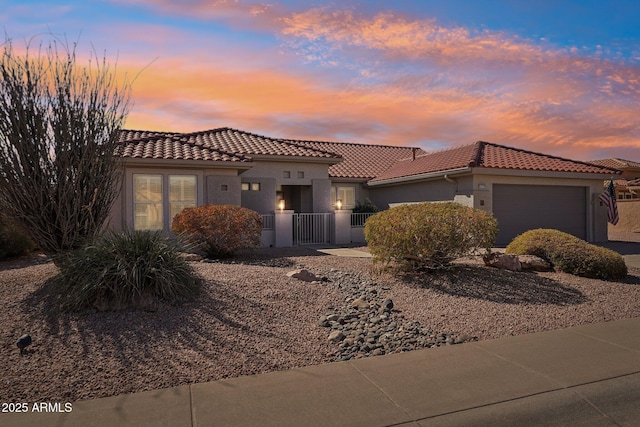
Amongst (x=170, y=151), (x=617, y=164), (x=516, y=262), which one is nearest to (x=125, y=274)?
(x=516, y=262)

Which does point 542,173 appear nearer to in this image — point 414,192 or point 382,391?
point 414,192

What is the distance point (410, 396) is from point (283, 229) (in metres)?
12.6

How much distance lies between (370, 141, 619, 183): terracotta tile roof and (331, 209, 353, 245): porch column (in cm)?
348

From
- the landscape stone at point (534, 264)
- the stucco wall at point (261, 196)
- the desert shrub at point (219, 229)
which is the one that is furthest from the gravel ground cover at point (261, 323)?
the stucco wall at point (261, 196)

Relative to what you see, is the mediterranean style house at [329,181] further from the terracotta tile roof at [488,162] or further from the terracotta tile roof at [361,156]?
the terracotta tile roof at [361,156]

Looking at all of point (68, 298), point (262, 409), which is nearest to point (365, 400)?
point (262, 409)

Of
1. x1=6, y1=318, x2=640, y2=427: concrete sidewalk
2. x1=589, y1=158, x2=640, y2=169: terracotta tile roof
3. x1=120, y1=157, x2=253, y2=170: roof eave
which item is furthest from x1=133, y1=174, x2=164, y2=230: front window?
x1=589, y1=158, x2=640, y2=169: terracotta tile roof

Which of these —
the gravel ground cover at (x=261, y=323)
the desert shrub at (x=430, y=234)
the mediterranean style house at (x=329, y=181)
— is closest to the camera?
the gravel ground cover at (x=261, y=323)

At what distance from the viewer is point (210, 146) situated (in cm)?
1772

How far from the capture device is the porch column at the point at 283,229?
53.6 feet

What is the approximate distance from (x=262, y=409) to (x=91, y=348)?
233cm

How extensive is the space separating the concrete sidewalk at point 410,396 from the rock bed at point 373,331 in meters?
0.32

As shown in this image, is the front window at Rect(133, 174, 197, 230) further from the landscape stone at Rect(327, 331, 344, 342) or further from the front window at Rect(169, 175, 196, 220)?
the landscape stone at Rect(327, 331, 344, 342)

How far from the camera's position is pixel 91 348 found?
4.93m
